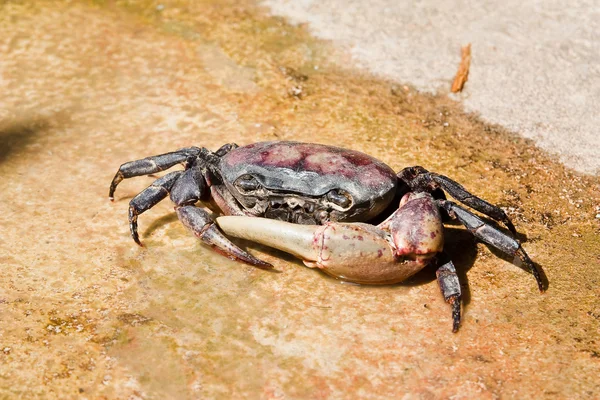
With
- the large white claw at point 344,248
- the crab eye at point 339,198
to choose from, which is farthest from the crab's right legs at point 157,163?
the crab eye at point 339,198

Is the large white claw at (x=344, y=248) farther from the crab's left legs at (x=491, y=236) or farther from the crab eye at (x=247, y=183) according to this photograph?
the crab's left legs at (x=491, y=236)

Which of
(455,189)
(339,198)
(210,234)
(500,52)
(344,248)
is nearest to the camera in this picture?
(344,248)

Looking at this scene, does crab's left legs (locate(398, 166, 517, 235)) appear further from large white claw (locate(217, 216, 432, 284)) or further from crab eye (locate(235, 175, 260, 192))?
crab eye (locate(235, 175, 260, 192))

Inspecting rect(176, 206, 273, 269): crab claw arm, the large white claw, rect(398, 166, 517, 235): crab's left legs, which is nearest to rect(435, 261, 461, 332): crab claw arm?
the large white claw

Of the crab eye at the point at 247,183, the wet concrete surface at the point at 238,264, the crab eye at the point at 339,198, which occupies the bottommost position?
the wet concrete surface at the point at 238,264

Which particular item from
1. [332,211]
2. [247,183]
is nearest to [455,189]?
[332,211]

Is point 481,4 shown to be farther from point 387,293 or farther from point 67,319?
point 67,319

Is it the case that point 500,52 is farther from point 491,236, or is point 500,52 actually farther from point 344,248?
point 344,248
